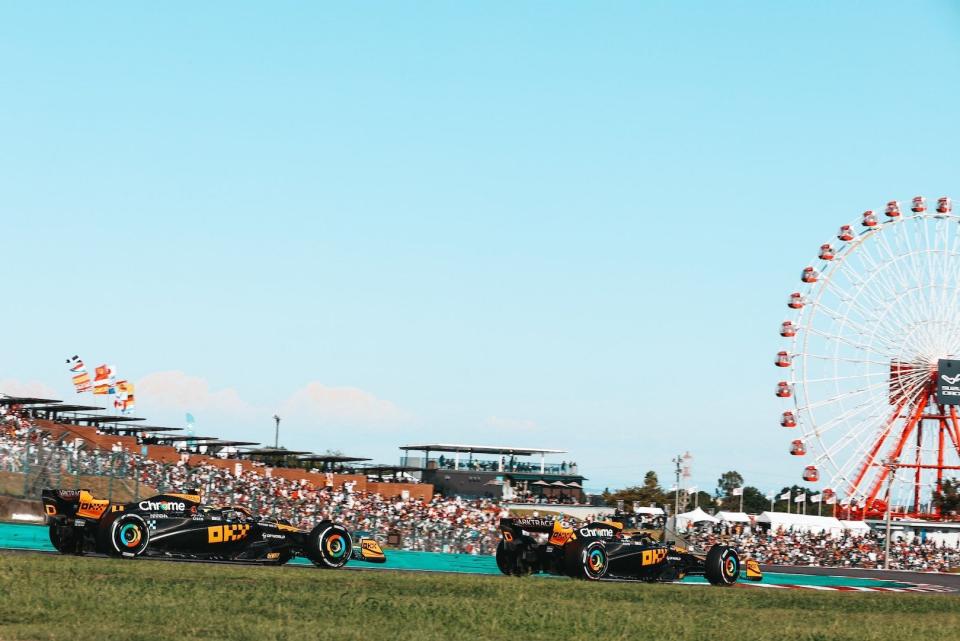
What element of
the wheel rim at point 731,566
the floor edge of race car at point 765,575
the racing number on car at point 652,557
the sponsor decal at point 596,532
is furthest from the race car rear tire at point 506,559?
the wheel rim at point 731,566

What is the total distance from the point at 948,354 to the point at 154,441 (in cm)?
4850

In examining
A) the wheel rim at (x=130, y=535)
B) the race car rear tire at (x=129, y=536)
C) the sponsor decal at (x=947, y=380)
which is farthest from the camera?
the sponsor decal at (x=947, y=380)

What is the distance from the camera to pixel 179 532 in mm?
26938

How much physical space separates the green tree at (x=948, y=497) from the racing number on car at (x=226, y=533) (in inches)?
2947

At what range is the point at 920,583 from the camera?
43312 millimetres

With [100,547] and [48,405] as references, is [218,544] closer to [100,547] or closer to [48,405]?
[100,547]

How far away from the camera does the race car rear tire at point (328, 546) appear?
28.0 meters

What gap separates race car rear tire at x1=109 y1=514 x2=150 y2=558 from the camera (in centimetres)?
2594

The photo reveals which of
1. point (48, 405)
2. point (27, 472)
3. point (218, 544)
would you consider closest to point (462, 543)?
point (27, 472)

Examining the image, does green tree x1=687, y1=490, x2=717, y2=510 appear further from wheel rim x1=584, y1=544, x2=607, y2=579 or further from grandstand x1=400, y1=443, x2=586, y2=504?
wheel rim x1=584, y1=544, x2=607, y2=579

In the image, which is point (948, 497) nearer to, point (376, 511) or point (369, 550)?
point (376, 511)

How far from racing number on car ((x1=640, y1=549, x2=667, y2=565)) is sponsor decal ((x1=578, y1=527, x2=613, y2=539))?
95 centimetres

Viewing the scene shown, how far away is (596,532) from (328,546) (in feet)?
21.2

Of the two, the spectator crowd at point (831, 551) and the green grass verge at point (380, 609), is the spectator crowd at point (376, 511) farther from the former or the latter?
the green grass verge at point (380, 609)
